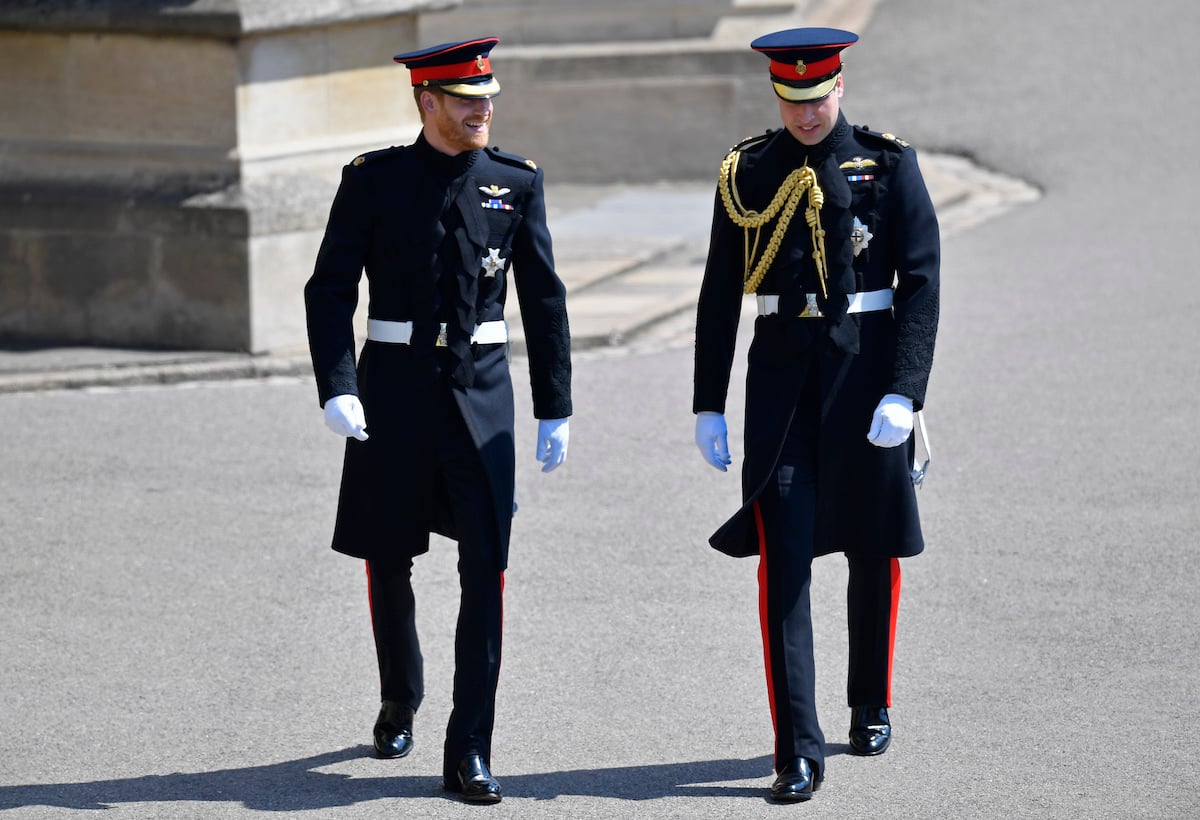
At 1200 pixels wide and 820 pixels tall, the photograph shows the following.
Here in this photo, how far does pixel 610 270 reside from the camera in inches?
521

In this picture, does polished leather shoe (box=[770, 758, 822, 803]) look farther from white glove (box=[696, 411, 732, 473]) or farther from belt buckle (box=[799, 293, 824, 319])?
belt buckle (box=[799, 293, 824, 319])

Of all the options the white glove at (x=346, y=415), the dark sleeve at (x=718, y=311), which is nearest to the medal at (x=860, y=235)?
the dark sleeve at (x=718, y=311)

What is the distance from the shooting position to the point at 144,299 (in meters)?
11.2

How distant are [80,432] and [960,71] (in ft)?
38.9

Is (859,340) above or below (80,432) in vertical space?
above

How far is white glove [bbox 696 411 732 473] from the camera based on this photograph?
5.64 meters

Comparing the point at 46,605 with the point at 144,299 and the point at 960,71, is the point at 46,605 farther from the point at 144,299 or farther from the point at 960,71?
the point at 960,71

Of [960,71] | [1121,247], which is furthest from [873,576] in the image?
[960,71]

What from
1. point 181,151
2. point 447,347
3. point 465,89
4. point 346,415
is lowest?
point 181,151

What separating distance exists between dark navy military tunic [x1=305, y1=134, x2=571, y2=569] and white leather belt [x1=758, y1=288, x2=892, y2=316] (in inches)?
21.2

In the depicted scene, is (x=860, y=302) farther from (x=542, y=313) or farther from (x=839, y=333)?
(x=542, y=313)

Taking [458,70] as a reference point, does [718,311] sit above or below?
below

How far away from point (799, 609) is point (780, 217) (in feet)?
3.37

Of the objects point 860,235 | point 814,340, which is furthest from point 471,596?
point 860,235
